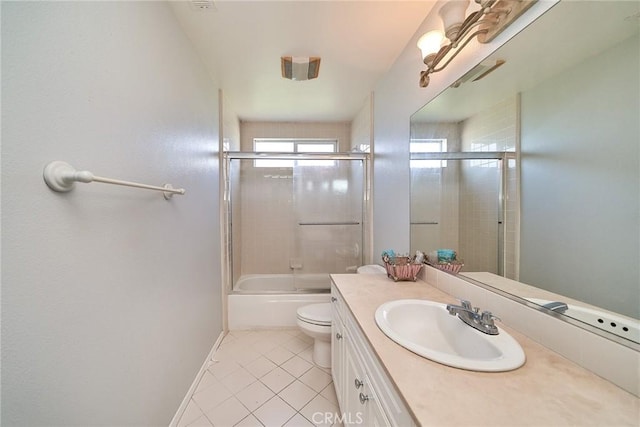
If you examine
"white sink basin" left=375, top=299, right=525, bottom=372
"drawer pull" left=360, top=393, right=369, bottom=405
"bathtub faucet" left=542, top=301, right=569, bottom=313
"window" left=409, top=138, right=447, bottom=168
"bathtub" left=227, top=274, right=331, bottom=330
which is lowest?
"bathtub" left=227, top=274, right=331, bottom=330

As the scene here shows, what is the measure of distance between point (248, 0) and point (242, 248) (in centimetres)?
255

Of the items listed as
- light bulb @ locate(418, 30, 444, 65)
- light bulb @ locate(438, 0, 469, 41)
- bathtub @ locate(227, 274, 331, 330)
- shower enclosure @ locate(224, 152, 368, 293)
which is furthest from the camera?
shower enclosure @ locate(224, 152, 368, 293)

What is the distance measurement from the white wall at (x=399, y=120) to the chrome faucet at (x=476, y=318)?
0.74m

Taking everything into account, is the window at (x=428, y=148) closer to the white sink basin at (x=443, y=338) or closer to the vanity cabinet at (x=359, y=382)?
the white sink basin at (x=443, y=338)

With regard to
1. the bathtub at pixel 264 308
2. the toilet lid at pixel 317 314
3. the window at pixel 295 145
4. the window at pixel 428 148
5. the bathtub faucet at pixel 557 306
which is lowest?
the bathtub at pixel 264 308

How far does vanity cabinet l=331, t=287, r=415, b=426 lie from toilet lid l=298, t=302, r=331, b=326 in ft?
0.84

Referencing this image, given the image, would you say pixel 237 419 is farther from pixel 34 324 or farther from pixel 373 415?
pixel 34 324

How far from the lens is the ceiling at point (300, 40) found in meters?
1.35

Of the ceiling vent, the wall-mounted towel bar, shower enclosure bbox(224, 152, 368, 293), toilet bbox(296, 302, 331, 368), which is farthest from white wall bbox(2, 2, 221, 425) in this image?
shower enclosure bbox(224, 152, 368, 293)

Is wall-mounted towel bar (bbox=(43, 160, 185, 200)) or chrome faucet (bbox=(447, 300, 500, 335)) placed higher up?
wall-mounted towel bar (bbox=(43, 160, 185, 200))

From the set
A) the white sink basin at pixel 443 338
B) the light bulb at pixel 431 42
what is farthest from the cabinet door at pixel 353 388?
the light bulb at pixel 431 42

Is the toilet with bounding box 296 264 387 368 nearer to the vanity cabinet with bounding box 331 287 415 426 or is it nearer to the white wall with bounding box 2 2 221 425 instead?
the vanity cabinet with bounding box 331 287 415 426

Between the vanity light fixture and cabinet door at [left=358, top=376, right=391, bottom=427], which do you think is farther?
the vanity light fixture

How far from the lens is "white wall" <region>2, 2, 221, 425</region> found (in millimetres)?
580
